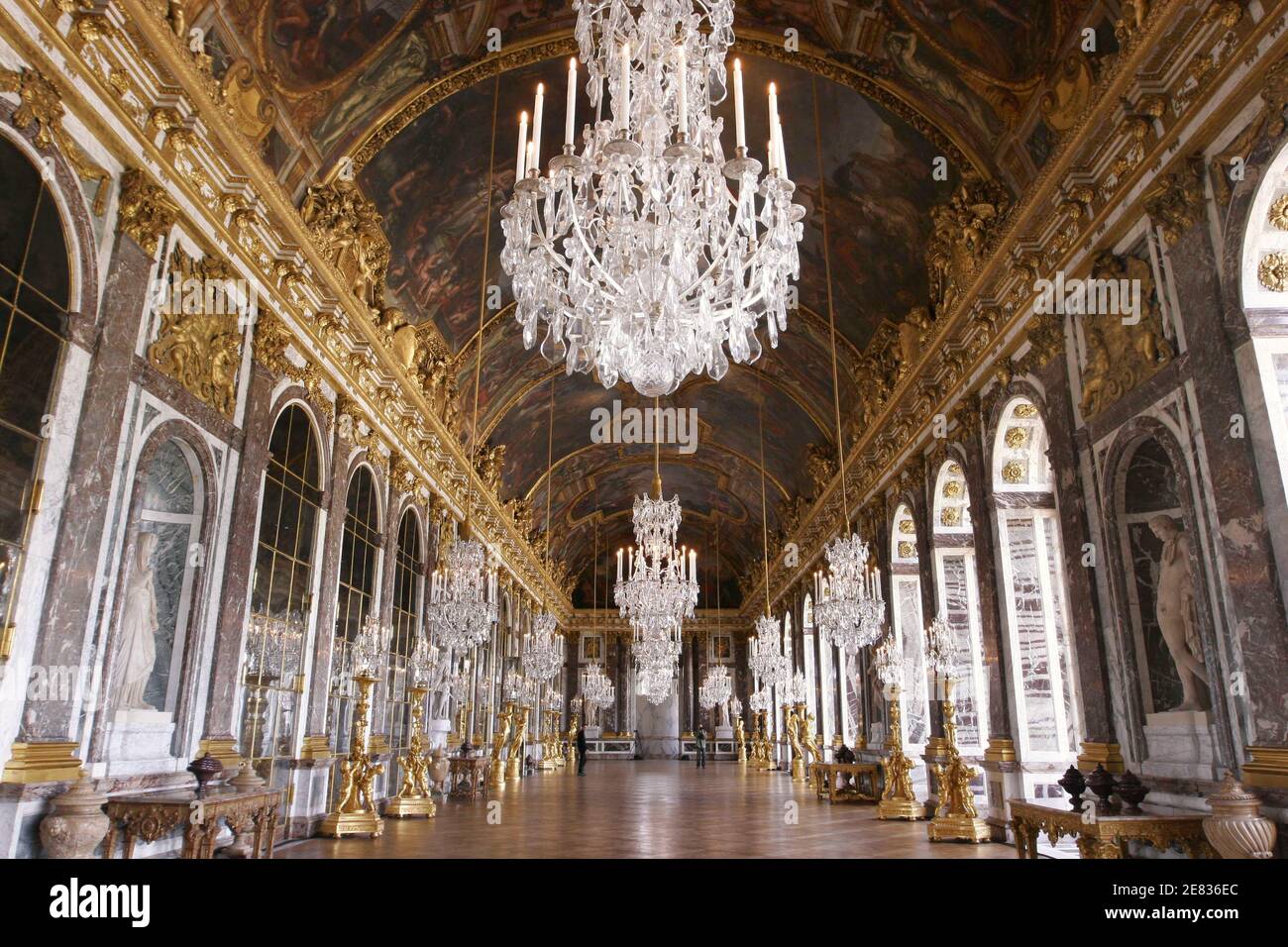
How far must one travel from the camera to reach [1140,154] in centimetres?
694

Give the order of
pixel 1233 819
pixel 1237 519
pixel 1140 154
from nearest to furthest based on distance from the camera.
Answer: pixel 1233 819
pixel 1237 519
pixel 1140 154

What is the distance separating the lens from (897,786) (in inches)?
449

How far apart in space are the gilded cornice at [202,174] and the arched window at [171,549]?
1.84m

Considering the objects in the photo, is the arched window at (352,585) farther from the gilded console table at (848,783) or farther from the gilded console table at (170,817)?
the gilded console table at (848,783)

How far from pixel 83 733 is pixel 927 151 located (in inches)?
438

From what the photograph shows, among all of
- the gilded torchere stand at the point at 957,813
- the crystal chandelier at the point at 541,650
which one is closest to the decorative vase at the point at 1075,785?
the gilded torchere stand at the point at 957,813

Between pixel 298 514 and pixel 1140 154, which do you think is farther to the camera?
pixel 298 514

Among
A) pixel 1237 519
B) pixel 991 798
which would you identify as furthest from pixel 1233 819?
pixel 991 798

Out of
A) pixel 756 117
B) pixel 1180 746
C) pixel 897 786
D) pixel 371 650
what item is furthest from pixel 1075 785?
pixel 756 117

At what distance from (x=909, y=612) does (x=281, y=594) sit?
35.1 feet

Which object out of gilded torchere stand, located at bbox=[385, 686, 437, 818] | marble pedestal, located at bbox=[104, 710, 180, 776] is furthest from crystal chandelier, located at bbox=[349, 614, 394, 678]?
marble pedestal, located at bbox=[104, 710, 180, 776]

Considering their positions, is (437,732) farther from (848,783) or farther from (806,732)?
(806,732)
